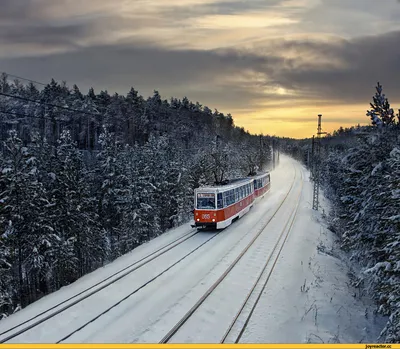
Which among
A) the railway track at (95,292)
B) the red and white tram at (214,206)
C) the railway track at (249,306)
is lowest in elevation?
the railway track at (249,306)

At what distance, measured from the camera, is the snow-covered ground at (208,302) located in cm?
1155

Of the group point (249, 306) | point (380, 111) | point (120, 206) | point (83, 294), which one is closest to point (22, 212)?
point (83, 294)

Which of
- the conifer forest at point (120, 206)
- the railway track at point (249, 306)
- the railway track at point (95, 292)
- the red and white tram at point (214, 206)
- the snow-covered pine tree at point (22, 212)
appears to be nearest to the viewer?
the railway track at point (95, 292)

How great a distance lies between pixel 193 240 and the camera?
23.5 m

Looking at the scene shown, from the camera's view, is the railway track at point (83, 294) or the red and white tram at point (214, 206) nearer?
the railway track at point (83, 294)

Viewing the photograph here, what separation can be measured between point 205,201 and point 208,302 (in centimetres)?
1221

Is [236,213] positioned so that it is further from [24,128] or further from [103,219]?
[24,128]

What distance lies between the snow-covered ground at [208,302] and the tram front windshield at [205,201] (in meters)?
3.89

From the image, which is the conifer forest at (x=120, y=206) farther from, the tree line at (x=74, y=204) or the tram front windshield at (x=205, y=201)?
the tram front windshield at (x=205, y=201)

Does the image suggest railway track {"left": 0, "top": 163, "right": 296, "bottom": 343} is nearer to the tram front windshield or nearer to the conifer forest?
the tram front windshield

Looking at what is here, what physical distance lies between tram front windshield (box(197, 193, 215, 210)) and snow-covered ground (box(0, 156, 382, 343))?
3885 mm

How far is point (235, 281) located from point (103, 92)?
341 feet

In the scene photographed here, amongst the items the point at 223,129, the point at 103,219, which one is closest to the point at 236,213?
the point at 103,219

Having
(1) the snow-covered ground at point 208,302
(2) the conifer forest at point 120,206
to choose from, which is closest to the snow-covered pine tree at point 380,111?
(2) the conifer forest at point 120,206
